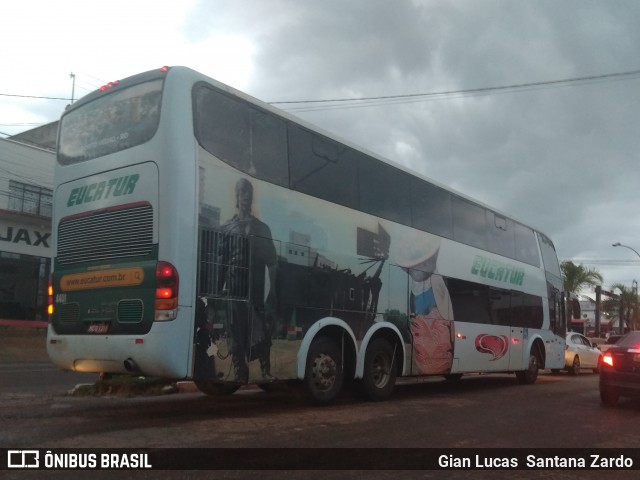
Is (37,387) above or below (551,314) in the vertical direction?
below

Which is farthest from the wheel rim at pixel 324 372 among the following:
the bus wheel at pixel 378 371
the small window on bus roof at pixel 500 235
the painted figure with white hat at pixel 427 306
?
the small window on bus roof at pixel 500 235

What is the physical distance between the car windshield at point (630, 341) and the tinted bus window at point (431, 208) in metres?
3.66

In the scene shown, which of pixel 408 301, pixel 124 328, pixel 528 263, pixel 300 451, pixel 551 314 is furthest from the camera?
pixel 551 314

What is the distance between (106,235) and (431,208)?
6476 mm

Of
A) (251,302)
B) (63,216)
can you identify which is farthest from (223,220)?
(63,216)

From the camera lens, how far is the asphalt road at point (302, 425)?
222 inches

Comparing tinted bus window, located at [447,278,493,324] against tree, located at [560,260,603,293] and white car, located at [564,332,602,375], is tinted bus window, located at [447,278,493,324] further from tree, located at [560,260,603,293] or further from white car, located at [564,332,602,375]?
tree, located at [560,260,603,293]

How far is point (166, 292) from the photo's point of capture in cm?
664

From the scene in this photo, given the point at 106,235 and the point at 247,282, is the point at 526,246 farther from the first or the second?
the point at 106,235

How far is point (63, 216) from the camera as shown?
795cm

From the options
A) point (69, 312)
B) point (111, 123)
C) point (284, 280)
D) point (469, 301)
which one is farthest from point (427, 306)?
point (111, 123)

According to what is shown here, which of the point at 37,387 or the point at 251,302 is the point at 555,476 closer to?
the point at 251,302

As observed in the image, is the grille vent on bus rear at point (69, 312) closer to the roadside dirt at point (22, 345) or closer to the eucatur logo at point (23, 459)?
the eucatur logo at point (23, 459)

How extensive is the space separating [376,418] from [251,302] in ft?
7.50
